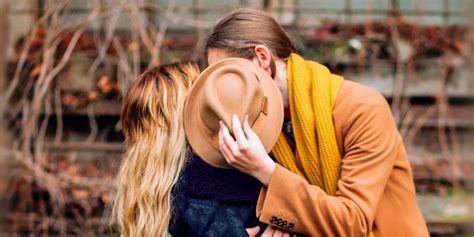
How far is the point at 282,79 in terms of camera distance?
274 cm

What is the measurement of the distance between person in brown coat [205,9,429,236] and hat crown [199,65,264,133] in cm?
5

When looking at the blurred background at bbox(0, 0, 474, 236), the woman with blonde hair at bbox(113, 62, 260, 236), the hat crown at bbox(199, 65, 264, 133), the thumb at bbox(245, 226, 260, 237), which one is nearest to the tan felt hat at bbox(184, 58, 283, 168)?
the hat crown at bbox(199, 65, 264, 133)

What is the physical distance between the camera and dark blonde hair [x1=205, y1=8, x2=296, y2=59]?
2713 mm

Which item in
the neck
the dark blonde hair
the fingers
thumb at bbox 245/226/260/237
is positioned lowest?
thumb at bbox 245/226/260/237

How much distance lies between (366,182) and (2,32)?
4.82 m

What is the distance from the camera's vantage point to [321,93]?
2.62 metres

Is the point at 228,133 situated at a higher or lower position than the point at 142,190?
higher

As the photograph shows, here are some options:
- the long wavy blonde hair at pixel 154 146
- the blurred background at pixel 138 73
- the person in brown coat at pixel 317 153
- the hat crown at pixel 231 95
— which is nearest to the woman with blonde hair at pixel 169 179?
the long wavy blonde hair at pixel 154 146

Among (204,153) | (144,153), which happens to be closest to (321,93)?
(204,153)

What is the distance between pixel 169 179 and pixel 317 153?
1.73 feet

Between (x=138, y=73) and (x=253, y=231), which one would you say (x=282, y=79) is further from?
(x=138, y=73)

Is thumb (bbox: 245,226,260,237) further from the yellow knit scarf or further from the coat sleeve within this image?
the yellow knit scarf

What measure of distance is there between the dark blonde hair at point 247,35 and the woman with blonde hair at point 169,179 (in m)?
0.18

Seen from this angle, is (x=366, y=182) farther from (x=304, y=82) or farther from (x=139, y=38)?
(x=139, y=38)
